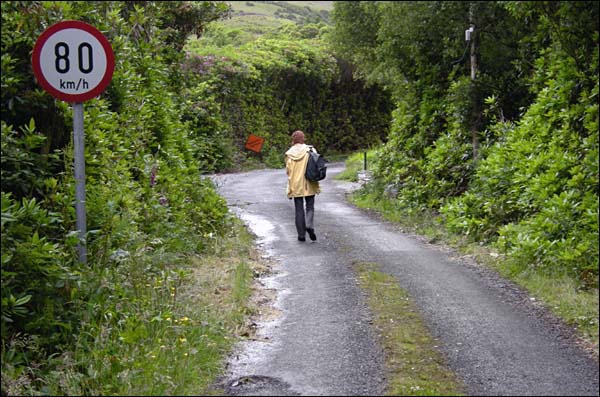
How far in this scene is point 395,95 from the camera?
686 inches

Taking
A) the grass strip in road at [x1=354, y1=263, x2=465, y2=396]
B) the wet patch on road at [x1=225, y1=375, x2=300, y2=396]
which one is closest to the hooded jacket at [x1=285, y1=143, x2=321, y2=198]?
the grass strip in road at [x1=354, y1=263, x2=465, y2=396]

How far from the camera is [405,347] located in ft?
20.0

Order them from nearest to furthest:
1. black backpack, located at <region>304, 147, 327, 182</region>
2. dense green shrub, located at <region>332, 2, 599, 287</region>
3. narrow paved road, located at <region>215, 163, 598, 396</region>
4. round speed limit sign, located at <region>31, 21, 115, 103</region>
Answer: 1. narrow paved road, located at <region>215, 163, 598, 396</region>
2. round speed limit sign, located at <region>31, 21, 115, 103</region>
3. dense green shrub, located at <region>332, 2, 599, 287</region>
4. black backpack, located at <region>304, 147, 327, 182</region>

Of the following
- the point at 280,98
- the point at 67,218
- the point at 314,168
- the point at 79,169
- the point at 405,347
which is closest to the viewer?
the point at 405,347

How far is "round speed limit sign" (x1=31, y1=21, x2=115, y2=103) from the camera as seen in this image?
6020mm

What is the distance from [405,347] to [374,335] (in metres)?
0.43

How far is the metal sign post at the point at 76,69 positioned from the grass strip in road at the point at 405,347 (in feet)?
9.04

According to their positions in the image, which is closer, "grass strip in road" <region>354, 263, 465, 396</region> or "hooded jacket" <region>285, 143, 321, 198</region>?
"grass strip in road" <region>354, 263, 465, 396</region>

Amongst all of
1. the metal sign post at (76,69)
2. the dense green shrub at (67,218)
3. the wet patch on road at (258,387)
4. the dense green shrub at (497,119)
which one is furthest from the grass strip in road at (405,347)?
the metal sign post at (76,69)

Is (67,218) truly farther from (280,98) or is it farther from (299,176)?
(280,98)

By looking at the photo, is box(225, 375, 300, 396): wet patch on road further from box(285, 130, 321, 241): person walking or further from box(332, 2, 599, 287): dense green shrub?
box(285, 130, 321, 241): person walking

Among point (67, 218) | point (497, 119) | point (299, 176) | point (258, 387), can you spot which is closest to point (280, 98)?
point (497, 119)

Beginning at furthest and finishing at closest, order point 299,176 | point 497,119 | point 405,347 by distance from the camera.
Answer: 1. point 497,119
2. point 299,176
3. point 405,347

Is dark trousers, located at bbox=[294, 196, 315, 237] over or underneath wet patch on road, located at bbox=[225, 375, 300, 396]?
over
